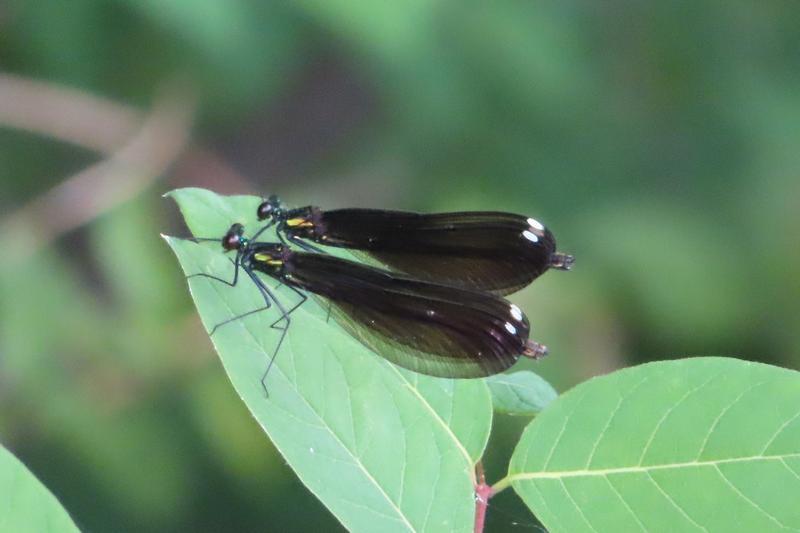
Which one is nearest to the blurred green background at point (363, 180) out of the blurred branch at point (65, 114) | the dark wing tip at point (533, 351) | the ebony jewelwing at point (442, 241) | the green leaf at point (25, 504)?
the blurred branch at point (65, 114)

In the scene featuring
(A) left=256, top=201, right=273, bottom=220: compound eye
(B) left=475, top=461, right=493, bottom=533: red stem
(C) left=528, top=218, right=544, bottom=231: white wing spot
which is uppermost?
(A) left=256, top=201, right=273, bottom=220: compound eye

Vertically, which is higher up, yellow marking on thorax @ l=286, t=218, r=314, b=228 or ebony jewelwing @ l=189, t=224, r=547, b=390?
yellow marking on thorax @ l=286, t=218, r=314, b=228

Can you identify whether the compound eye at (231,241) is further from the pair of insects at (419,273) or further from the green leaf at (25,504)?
the green leaf at (25,504)

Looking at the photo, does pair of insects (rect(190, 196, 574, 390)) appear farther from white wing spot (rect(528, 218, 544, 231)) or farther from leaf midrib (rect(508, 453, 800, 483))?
leaf midrib (rect(508, 453, 800, 483))

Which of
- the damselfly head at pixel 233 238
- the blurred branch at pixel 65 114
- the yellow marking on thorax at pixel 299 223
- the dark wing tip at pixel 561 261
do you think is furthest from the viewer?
the blurred branch at pixel 65 114

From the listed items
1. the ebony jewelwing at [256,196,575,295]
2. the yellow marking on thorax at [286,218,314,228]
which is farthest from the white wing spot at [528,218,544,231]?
the yellow marking on thorax at [286,218,314,228]

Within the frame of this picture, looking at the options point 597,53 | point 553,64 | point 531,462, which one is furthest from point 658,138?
point 531,462

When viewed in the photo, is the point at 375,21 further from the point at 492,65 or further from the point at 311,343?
the point at 311,343
